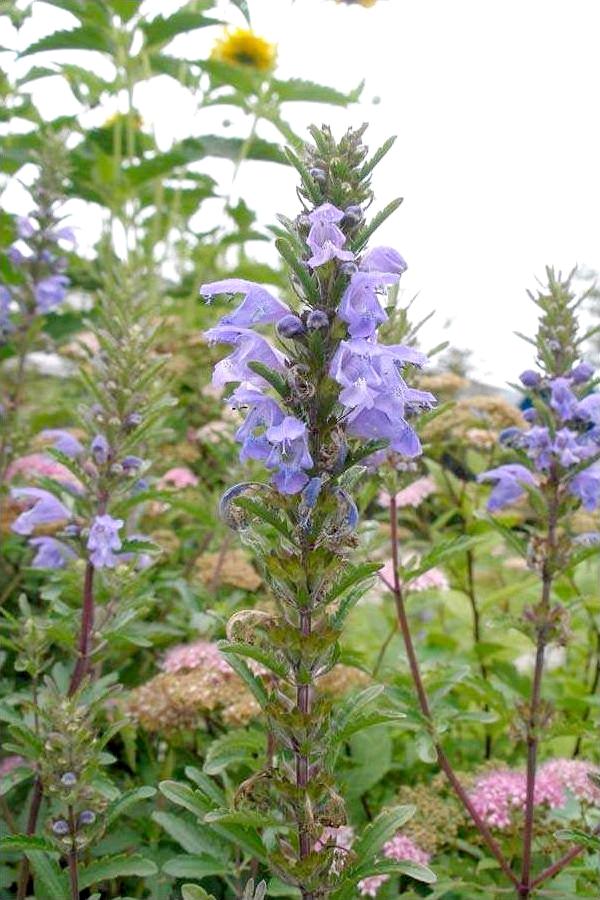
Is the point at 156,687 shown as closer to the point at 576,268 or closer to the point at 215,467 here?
the point at 576,268

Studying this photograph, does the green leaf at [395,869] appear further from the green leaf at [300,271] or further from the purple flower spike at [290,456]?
the green leaf at [300,271]

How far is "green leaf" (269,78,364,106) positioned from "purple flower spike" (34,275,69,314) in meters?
1.54

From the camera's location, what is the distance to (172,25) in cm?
401

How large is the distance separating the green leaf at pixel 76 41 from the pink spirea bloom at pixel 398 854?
3546mm

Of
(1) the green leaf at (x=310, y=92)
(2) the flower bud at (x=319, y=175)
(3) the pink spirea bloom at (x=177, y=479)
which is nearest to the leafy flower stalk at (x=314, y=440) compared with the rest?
(2) the flower bud at (x=319, y=175)

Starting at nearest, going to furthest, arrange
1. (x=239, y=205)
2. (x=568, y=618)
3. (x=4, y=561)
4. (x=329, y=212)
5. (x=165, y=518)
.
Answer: (x=329, y=212) < (x=568, y=618) < (x=4, y=561) < (x=165, y=518) < (x=239, y=205)

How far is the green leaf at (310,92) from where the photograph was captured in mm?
4375

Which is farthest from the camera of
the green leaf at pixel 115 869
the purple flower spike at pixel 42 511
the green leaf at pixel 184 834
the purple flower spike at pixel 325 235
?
the purple flower spike at pixel 42 511

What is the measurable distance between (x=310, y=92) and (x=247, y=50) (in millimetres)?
640

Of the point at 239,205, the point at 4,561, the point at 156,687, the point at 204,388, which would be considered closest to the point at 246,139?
the point at 239,205

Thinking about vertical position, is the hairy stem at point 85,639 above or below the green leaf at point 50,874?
above

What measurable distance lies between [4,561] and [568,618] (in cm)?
200

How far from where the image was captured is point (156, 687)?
7.73ft

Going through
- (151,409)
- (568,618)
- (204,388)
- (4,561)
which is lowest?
(568,618)
